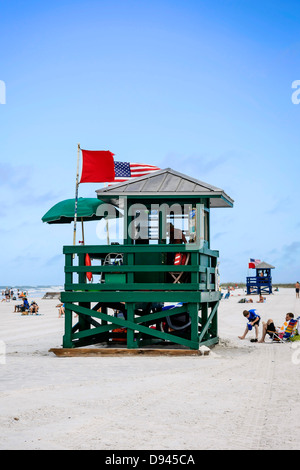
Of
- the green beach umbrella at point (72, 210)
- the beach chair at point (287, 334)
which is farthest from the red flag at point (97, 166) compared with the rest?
the beach chair at point (287, 334)

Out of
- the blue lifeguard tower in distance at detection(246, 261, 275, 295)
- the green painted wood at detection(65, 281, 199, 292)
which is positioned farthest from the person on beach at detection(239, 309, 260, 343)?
the blue lifeguard tower in distance at detection(246, 261, 275, 295)

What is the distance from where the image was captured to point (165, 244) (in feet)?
42.2

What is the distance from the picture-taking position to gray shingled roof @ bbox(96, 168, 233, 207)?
1315cm

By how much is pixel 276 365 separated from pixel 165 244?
3.40 m

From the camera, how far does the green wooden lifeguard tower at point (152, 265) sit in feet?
41.9

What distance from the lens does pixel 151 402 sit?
7.67 meters

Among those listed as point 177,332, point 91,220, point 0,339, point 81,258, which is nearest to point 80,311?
point 81,258

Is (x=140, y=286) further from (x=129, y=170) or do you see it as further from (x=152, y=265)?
(x=129, y=170)

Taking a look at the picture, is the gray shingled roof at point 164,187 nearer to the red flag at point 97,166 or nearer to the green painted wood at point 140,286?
the red flag at point 97,166

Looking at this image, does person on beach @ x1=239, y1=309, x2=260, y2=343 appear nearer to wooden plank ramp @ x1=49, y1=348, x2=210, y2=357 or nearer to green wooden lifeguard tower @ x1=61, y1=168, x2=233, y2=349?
green wooden lifeguard tower @ x1=61, y1=168, x2=233, y2=349

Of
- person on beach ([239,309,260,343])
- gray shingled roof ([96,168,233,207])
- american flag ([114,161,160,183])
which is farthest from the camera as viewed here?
person on beach ([239,309,260,343])

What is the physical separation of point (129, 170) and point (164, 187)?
5.78 ft

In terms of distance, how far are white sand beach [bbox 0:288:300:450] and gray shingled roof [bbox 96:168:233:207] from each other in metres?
3.53
